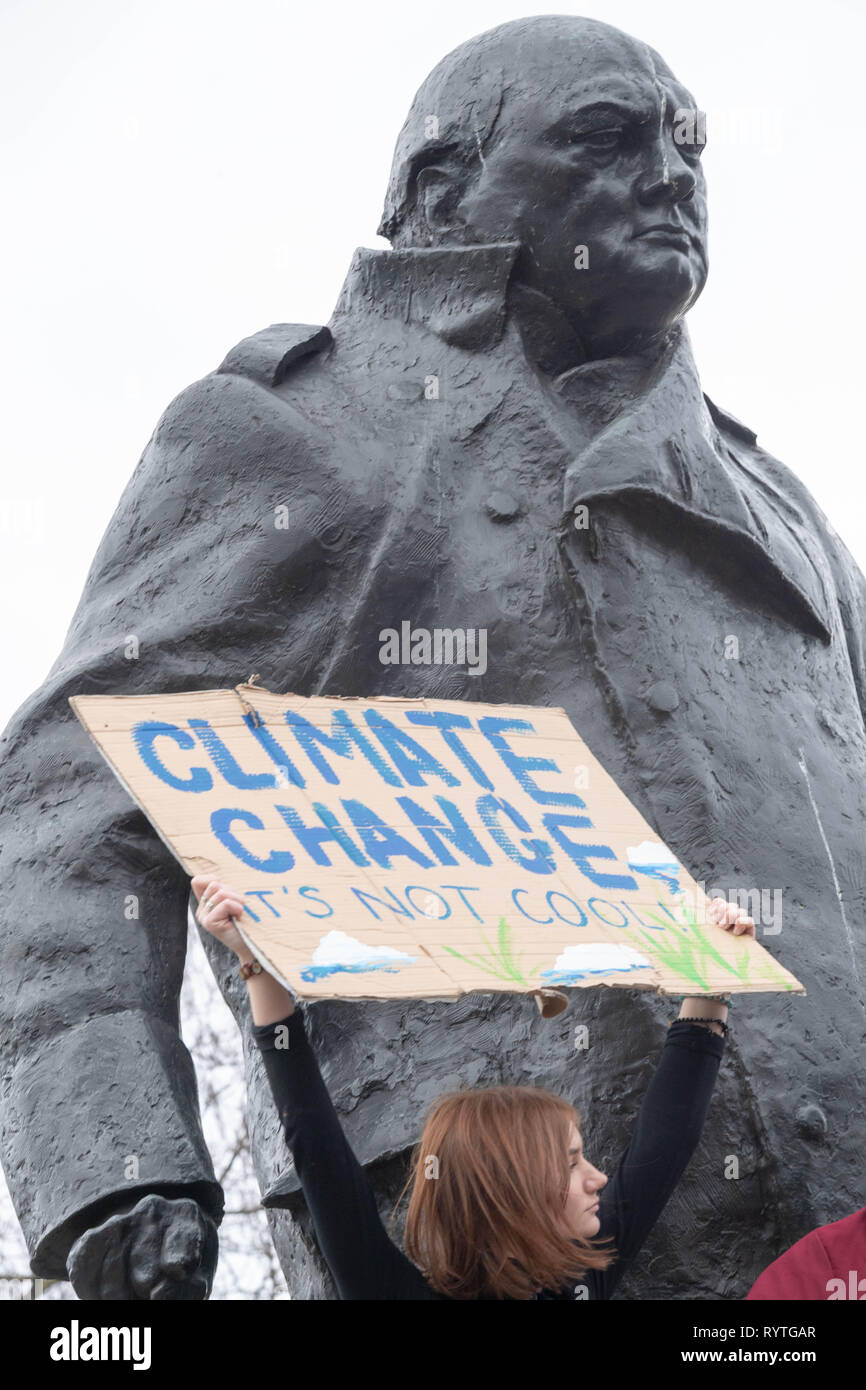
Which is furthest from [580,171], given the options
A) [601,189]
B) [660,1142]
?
[660,1142]

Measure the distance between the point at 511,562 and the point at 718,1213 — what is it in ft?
4.00

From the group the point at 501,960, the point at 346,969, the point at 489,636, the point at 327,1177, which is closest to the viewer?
the point at 346,969

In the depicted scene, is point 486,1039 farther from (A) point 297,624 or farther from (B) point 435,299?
(B) point 435,299

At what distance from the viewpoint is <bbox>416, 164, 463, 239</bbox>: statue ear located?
14.0ft

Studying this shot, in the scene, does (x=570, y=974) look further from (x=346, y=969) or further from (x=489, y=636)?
(x=489, y=636)

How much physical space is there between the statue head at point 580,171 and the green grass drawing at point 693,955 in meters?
1.52

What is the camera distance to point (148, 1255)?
312cm

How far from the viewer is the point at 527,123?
13.6 feet

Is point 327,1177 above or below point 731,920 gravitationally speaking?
below

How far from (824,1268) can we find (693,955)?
465 mm

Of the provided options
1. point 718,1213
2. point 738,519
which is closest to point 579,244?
point 738,519

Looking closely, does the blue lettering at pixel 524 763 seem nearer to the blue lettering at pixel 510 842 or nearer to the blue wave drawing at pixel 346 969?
the blue lettering at pixel 510 842

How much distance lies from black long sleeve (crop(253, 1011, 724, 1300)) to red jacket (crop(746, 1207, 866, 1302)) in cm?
21

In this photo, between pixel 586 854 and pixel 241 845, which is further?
pixel 586 854
